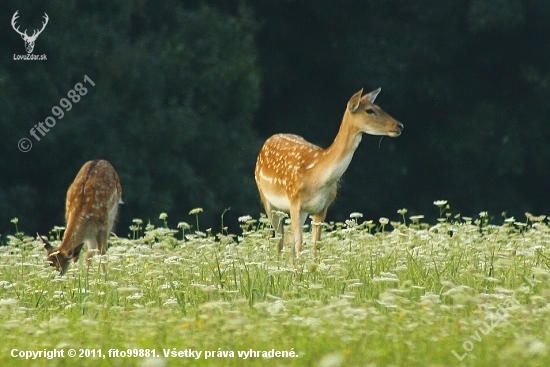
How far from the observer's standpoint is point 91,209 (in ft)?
41.4

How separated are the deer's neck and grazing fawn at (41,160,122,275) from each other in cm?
221

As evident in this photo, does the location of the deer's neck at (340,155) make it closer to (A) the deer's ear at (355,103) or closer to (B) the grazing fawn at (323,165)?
(B) the grazing fawn at (323,165)

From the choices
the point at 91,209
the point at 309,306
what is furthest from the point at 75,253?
the point at 309,306

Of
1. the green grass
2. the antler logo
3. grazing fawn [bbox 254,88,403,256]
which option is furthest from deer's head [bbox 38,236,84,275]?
the antler logo

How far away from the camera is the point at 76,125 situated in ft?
70.9

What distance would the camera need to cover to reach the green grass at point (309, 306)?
6.46m

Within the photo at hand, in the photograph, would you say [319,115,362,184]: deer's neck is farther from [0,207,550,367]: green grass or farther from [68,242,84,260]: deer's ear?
[68,242,84,260]: deer's ear

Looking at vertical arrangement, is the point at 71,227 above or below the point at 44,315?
above

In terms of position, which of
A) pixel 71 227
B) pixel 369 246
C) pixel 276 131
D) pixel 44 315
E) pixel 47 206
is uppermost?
pixel 276 131

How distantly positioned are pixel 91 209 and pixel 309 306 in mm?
5183

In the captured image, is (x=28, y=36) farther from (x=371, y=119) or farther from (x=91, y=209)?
(x=371, y=119)

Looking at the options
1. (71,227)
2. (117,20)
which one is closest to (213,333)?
(71,227)

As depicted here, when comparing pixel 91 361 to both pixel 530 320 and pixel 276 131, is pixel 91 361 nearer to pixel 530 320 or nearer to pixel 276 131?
pixel 530 320

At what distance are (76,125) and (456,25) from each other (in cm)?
877
